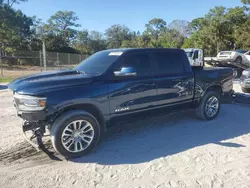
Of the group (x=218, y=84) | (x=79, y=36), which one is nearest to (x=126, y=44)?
(x=79, y=36)

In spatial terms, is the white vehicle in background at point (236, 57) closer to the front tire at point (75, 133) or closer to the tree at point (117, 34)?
the front tire at point (75, 133)

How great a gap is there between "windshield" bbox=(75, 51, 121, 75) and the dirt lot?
141cm

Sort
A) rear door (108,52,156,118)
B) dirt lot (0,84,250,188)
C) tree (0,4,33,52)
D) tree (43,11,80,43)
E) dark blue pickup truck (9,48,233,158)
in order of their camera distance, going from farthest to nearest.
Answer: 1. tree (43,11,80,43)
2. tree (0,4,33,52)
3. rear door (108,52,156,118)
4. dark blue pickup truck (9,48,233,158)
5. dirt lot (0,84,250,188)

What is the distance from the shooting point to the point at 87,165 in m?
3.78

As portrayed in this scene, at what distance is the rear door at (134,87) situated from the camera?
14.3 feet

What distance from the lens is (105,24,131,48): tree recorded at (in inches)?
3521

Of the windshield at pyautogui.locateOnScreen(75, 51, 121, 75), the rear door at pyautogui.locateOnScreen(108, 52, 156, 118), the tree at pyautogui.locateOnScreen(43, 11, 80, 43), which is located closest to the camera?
the rear door at pyautogui.locateOnScreen(108, 52, 156, 118)

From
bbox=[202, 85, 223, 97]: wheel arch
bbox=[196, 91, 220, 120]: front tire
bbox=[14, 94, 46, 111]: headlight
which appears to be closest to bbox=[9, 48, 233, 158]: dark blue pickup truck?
bbox=[14, 94, 46, 111]: headlight

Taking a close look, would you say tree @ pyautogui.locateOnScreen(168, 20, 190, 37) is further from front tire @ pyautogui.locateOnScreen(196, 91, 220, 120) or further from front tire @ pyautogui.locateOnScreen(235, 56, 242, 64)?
front tire @ pyautogui.locateOnScreen(196, 91, 220, 120)

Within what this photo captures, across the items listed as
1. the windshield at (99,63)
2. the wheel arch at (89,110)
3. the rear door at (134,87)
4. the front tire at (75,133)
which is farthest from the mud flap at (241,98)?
the front tire at (75,133)

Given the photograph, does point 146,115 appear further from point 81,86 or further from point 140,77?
point 81,86

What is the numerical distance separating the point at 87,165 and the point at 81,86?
1.27 meters

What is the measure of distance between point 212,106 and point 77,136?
3.71m

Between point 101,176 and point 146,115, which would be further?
point 146,115
